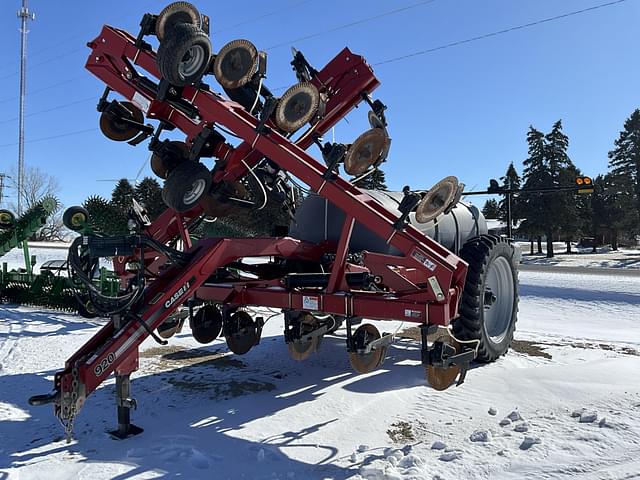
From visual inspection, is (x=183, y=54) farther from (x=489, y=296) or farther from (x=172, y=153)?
(x=489, y=296)

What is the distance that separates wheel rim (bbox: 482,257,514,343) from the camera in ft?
21.3

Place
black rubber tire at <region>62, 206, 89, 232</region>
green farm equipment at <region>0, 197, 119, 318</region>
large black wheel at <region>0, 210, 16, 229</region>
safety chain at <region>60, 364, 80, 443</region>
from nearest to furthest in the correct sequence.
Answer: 1. safety chain at <region>60, 364, 80, 443</region>
2. black rubber tire at <region>62, 206, 89, 232</region>
3. green farm equipment at <region>0, 197, 119, 318</region>
4. large black wheel at <region>0, 210, 16, 229</region>

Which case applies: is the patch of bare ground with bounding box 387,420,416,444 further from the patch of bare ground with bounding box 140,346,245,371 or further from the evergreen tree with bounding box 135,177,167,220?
the evergreen tree with bounding box 135,177,167,220

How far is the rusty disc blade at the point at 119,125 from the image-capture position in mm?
5770

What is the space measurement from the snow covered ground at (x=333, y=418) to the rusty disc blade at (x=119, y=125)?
2621 millimetres

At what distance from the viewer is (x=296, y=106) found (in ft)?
15.6

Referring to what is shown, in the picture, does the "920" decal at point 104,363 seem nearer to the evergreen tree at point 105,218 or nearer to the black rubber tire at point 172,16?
the black rubber tire at point 172,16

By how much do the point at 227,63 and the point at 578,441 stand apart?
4.09 meters

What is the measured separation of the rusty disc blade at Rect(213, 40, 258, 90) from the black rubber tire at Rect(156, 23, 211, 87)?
0.38 feet

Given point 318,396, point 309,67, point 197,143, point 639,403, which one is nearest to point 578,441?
point 639,403

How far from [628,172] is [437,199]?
45.0m

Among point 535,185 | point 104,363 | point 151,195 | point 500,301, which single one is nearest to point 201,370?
point 104,363

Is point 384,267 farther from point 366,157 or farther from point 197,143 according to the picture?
point 197,143

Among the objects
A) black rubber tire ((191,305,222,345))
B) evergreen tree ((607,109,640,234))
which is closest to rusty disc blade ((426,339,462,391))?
black rubber tire ((191,305,222,345))
